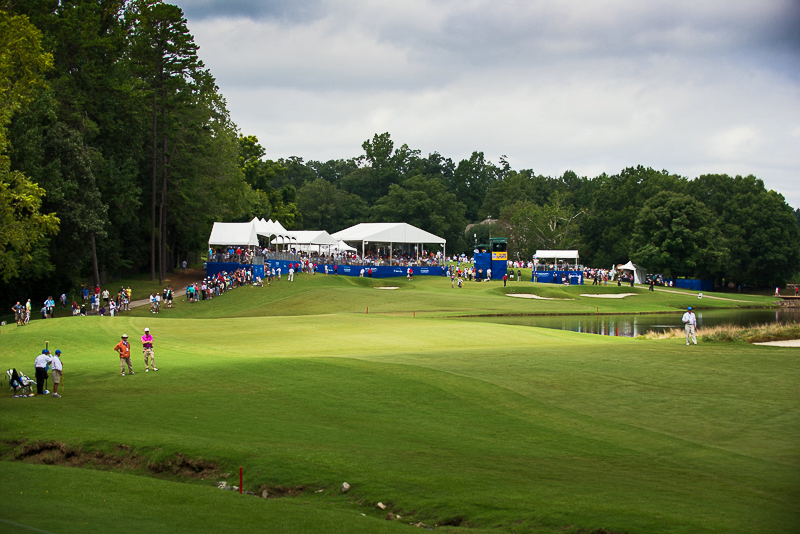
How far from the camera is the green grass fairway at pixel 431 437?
34.3 ft

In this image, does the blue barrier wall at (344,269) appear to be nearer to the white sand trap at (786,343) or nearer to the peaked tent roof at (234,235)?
the peaked tent roof at (234,235)

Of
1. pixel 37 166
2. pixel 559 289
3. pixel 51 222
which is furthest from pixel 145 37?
pixel 559 289

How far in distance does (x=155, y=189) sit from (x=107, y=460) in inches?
2153

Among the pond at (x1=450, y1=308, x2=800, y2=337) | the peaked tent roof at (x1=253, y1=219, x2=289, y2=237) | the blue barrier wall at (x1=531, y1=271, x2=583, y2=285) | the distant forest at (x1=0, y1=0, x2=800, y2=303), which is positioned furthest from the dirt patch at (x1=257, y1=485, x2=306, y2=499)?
the blue barrier wall at (x1=531, y1=271, x2=583, y2=285)

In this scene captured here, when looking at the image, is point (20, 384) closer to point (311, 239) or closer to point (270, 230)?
point (270, 230)

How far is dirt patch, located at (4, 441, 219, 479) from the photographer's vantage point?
13.2 meters

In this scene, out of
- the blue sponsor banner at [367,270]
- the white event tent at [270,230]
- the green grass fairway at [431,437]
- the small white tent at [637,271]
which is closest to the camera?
the green grass fairway at [431,437]

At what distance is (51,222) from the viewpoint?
2692cm

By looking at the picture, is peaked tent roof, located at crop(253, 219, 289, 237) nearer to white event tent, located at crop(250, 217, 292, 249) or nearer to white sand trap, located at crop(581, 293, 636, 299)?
white event tent, located at crop(250, 217, 292, 249)

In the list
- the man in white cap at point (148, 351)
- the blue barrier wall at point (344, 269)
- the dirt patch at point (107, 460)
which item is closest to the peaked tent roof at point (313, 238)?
the blue barrier wall at point (344, 269)

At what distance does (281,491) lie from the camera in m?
12.2

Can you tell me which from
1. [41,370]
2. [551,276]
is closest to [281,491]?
[41,370]

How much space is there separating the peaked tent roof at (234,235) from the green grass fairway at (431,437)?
37.4 metres

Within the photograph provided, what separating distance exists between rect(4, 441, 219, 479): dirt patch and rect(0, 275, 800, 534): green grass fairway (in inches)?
7.5
